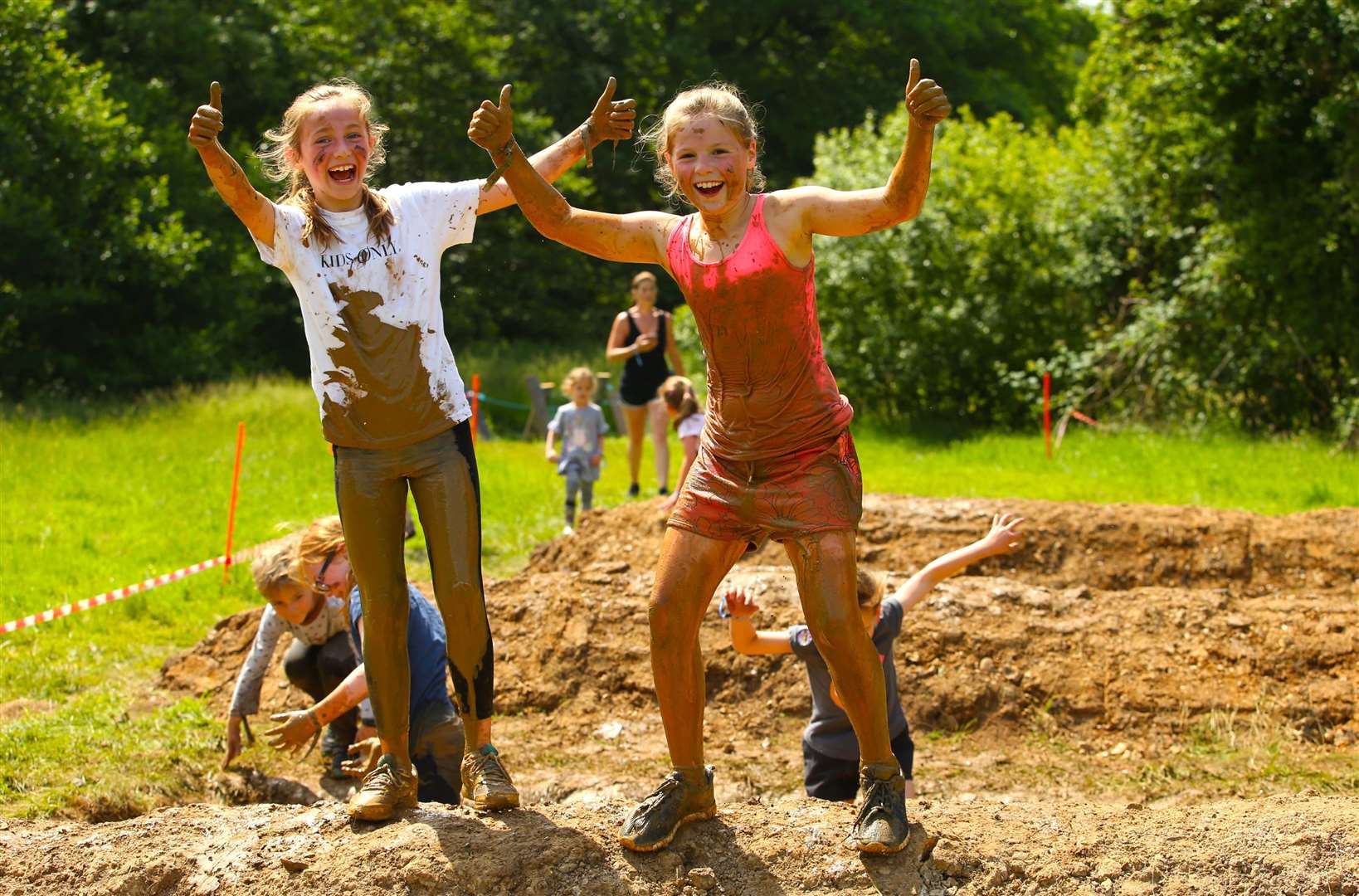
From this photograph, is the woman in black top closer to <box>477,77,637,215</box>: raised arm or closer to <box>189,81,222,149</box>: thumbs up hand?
<box>477,77,637,215</box>: raised arm

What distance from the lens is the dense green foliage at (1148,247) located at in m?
15.1

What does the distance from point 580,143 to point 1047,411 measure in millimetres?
11045

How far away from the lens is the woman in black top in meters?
12.0

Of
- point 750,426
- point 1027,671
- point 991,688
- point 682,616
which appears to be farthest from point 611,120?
point 1027,671

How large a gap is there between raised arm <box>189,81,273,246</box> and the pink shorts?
5.03 feet

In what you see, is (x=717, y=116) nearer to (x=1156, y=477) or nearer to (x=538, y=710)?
(x=538, y=710)

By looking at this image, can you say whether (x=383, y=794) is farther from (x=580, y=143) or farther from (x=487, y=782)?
(x=580, y=143)

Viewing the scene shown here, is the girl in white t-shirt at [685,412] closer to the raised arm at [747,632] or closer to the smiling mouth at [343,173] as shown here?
the raised arm at [747,632]

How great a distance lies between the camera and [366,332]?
458 centimetres

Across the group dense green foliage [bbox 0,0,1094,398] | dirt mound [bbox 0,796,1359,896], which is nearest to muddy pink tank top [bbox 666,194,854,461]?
dirt mound [bbox 0,796,1359,896]

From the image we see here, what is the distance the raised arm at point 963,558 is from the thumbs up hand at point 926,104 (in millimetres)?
1610

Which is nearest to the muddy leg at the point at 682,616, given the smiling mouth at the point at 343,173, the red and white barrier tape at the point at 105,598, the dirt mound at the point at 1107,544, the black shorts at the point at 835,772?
the black shorts at the point at 835,772

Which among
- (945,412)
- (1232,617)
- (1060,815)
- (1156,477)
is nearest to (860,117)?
(945,412)

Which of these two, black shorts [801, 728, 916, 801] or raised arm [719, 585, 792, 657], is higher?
raised arm [719, 585, 792, 657]
